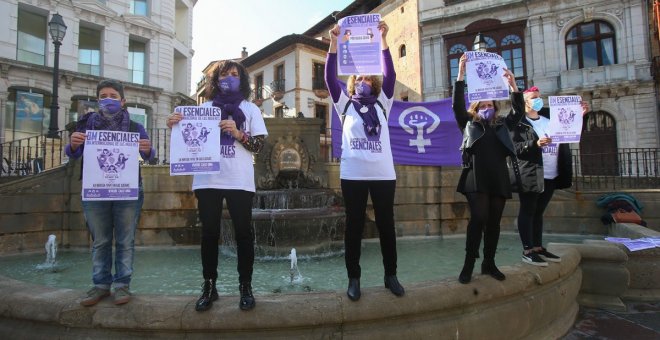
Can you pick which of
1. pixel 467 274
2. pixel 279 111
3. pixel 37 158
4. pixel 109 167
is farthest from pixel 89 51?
pixel 467 274

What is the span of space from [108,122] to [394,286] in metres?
2.51

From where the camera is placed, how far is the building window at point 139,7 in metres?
22.9

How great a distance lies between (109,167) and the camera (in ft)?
9.05

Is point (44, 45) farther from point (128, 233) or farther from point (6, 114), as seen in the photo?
point (128, 233)

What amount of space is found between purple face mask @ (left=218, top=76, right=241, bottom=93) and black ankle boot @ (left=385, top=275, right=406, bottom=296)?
6.01 feet

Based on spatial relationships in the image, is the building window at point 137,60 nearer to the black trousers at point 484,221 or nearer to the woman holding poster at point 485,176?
the woman holding poster at point 485,176

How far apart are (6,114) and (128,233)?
20623 mm

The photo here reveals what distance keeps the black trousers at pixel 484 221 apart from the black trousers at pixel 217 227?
5.76 feet

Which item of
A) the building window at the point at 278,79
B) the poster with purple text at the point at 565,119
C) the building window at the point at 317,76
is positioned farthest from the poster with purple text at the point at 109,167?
the building window at the point at 278,79

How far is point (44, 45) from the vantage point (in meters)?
19.6

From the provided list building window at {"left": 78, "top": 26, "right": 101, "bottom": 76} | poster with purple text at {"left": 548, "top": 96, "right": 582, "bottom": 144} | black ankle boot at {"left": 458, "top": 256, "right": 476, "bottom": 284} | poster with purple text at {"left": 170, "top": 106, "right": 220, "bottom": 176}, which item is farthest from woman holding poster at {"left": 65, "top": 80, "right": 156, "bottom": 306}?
building window at {"left": 78, "top": 26, "right": 101, "bottom": 76}

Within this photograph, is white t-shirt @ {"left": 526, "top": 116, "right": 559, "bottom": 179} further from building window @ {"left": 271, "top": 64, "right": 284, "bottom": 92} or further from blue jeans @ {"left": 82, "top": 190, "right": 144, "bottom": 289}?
building window @ {"left": 271, "top": 64, "right": 284, "bottom": 92}

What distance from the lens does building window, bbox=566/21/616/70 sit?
1903cm

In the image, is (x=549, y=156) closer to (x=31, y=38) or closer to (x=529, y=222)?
(x=529, y=222)
